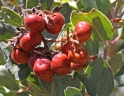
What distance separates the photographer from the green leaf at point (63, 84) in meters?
1.28

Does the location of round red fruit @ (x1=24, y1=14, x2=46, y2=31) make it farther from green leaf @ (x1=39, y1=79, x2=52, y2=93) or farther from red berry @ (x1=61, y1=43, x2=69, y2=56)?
green leaf @ (x1=39, y1=79, x2=52, y2=93)

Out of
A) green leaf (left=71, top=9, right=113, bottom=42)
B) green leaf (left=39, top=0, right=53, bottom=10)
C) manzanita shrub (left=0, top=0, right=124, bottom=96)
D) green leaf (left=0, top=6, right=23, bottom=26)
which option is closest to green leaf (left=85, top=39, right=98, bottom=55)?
manzanita shrub (left=0, top=0, right=124, bottom=96)

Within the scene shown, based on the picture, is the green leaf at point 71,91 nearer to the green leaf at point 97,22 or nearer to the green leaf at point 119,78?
the green leaf at point 97,22

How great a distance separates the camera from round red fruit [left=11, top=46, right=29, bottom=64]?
1.23 meters

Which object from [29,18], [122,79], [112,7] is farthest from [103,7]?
[29,18]

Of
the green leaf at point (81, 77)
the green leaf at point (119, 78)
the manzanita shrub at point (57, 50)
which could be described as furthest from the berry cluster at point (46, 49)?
the green leaf at point (119, 78)

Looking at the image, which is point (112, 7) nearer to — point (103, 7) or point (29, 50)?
point (103, 7)

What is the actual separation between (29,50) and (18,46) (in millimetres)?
47

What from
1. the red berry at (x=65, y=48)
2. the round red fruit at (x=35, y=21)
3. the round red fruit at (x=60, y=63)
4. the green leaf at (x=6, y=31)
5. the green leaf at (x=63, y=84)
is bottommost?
the green leaf at (x=63, y=84)

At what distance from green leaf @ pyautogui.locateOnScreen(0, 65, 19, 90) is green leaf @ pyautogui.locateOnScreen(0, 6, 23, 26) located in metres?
0.24

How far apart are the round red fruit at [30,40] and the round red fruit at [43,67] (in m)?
0.05

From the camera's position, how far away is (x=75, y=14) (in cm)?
129

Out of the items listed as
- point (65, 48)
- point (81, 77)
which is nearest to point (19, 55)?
point (65, 48)

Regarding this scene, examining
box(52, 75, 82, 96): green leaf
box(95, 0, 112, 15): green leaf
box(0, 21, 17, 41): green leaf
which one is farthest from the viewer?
box(95, 0, 112, 15): green leaf
